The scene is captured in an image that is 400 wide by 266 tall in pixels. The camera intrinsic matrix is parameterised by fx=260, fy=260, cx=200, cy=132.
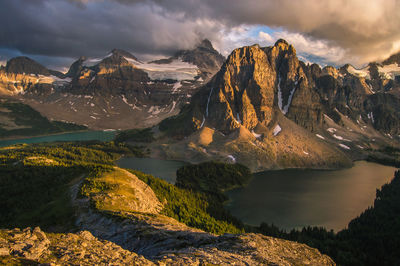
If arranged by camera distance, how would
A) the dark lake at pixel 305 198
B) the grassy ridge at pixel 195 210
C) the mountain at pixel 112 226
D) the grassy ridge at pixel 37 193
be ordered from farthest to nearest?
the dark lake at pixel 305 198, the grassy ridge at pixel 195 210, the grassy ridge at pixel 37 193, the mountain at pixel 112 226

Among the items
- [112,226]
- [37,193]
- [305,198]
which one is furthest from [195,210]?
[305,198]

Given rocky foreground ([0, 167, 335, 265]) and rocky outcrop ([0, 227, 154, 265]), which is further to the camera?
rocky foreground ([0, 167, 335, 265])

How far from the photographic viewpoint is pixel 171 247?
3834 cm

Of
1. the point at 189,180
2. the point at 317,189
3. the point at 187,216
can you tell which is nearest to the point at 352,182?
the point at 317,189

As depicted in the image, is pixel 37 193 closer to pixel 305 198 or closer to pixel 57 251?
pixel 57 251

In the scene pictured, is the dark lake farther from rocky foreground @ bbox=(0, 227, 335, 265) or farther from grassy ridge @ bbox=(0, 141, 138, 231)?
grassy ridge @ bbox=(0, 141, 138, 231)

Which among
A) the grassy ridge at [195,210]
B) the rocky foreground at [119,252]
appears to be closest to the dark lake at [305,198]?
the grassy ridge at [195,210]

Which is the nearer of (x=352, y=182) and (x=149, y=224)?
(x=149, y=224)

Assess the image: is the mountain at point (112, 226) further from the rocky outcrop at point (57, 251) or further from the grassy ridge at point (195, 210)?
the grassy ridge at point (195, 210)

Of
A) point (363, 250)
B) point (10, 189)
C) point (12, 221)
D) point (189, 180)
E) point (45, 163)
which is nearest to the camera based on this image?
point (12, 221)

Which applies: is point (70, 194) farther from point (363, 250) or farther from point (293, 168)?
point (293, 168)

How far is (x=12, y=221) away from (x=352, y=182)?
6722 inches

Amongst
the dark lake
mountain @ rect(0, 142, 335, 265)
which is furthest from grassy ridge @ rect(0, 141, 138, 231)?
the dark lake

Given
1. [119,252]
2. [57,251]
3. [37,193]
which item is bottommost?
[37,193]
